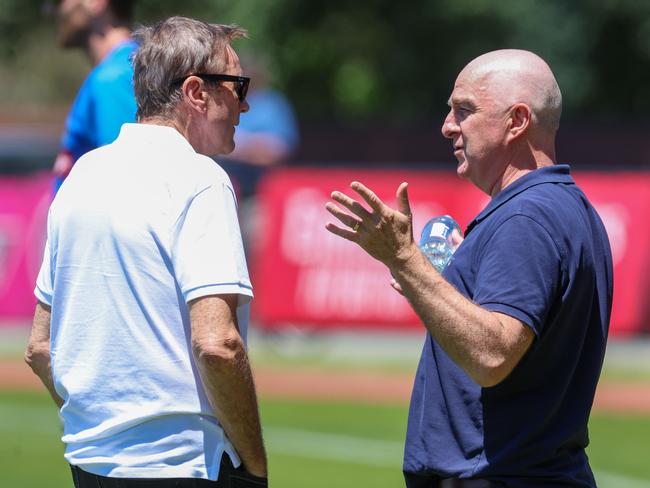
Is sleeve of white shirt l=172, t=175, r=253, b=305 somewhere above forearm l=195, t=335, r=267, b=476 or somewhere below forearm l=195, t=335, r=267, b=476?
above

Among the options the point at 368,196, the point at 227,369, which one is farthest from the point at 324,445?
the point at 368,196

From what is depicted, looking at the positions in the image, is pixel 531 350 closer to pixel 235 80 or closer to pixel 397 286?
pixel 397 286

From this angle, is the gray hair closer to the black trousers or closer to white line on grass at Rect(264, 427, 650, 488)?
the black trousers

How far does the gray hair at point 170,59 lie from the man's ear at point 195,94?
0.07ft

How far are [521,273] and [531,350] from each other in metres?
0.25

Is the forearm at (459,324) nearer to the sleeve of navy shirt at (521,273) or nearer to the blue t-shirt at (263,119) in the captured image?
the sleeve of navy shirt at (521,273)

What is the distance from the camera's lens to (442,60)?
29.5 meters

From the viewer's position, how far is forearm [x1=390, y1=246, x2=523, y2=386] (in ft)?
11.5

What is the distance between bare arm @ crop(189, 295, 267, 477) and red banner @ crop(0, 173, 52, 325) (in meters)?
12.9

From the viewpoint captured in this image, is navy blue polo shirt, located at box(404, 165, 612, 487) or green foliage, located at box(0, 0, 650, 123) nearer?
navy blue polo shirt, located at box(404, 165, 612, 487)

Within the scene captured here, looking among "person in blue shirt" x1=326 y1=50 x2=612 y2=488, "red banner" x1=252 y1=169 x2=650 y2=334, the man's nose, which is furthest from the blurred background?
"person in blue shirt" x1=326 y1=50 x2=612 y2=488

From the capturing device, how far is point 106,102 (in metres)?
5.41

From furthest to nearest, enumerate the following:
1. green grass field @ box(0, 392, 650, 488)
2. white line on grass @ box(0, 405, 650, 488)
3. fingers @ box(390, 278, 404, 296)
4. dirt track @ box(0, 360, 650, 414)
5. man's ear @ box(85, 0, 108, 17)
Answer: dirt track @ box(0, 360, 650, 414), white line on grass @ box(0, 405, 650, 488), green grass field @ box(0, 392, 650, 488), man's ear @ box(85, 0, 108, 17), fingers @ box(390, 278, 404, 296)

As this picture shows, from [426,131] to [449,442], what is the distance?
22803 millimetres
